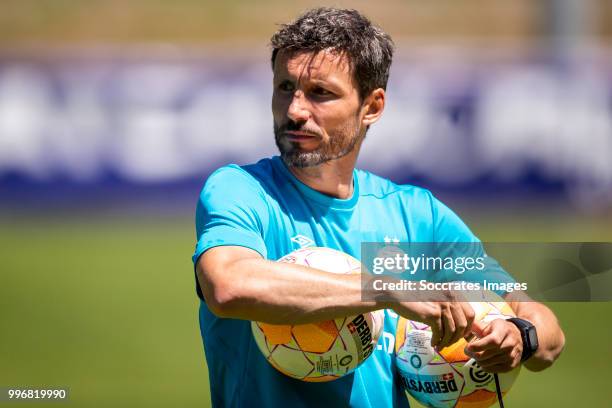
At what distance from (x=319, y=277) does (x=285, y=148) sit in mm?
1013

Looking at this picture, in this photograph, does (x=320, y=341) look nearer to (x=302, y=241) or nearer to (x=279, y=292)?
(x=279, y=292)

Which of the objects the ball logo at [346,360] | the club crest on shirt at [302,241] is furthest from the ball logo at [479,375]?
the club crest on shirt at [302,241]

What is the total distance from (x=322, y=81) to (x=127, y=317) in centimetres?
718

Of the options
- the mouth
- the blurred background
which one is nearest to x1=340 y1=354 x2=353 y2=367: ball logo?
the mouth

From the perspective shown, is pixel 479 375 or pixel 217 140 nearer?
pixel 479 375

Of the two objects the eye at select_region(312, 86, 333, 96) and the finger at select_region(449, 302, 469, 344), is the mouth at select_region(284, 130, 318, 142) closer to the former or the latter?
the eye at select_region(312, 86, 333, 96)

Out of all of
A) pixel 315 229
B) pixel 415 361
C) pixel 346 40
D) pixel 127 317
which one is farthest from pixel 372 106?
pixel 127 317

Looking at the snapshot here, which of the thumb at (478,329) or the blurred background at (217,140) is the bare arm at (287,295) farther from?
the blurred background at (217,140)

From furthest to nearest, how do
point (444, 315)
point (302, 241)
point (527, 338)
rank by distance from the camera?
point (302, 241), point (527, 338), point (444, 315)

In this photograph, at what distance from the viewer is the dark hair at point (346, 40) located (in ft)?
15.0

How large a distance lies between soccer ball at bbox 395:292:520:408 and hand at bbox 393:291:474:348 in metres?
0.32

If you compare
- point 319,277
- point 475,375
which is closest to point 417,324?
point 475,375

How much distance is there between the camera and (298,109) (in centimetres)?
446

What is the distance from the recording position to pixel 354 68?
467 centimetres
